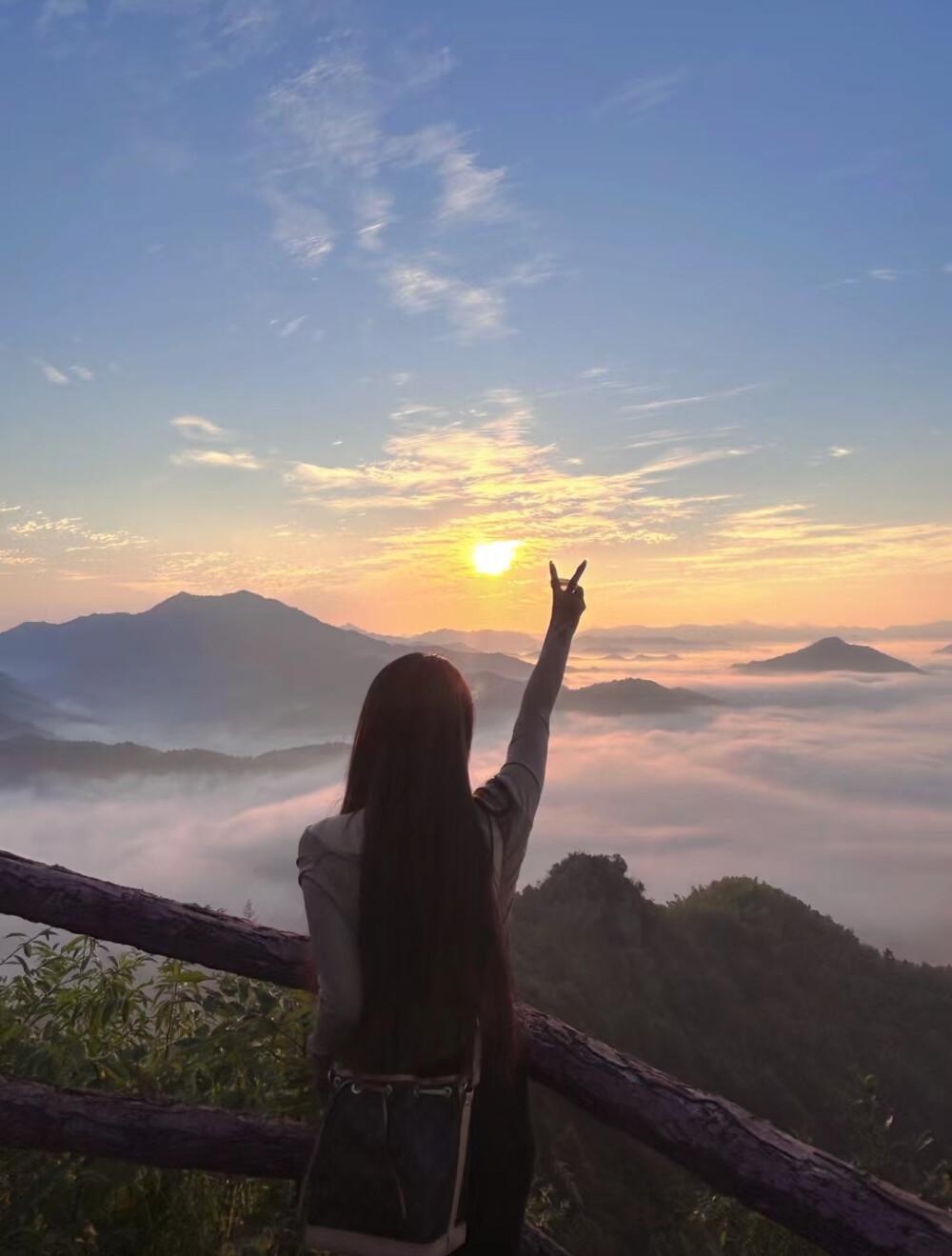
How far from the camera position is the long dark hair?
2523mm

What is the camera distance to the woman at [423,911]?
252 centimetres

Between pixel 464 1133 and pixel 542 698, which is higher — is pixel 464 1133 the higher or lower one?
the lower one

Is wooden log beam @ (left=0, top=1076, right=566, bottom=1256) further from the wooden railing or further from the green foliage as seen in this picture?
the green foliage

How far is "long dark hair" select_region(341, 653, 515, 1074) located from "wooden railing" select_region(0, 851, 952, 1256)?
2.15ft

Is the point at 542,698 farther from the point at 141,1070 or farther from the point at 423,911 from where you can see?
the point at 141,1070

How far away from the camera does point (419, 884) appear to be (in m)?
2.51

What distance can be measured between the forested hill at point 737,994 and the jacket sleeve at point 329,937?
42.9m

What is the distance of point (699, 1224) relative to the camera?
196 inches

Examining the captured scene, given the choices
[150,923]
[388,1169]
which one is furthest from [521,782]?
[150,923]

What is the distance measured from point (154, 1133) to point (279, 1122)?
1.43 ft

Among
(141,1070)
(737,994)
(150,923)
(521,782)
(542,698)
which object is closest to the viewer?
(521,782)

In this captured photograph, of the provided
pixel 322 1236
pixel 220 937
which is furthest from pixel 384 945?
pixel 220 937

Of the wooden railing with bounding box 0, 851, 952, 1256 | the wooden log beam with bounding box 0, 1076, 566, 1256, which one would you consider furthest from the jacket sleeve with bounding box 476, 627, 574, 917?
the wooden log beam with bounding box 0, 1076, 566, 1256

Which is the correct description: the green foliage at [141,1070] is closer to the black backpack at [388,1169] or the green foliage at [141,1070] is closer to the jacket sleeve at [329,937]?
the black backpack at [388,1169]
